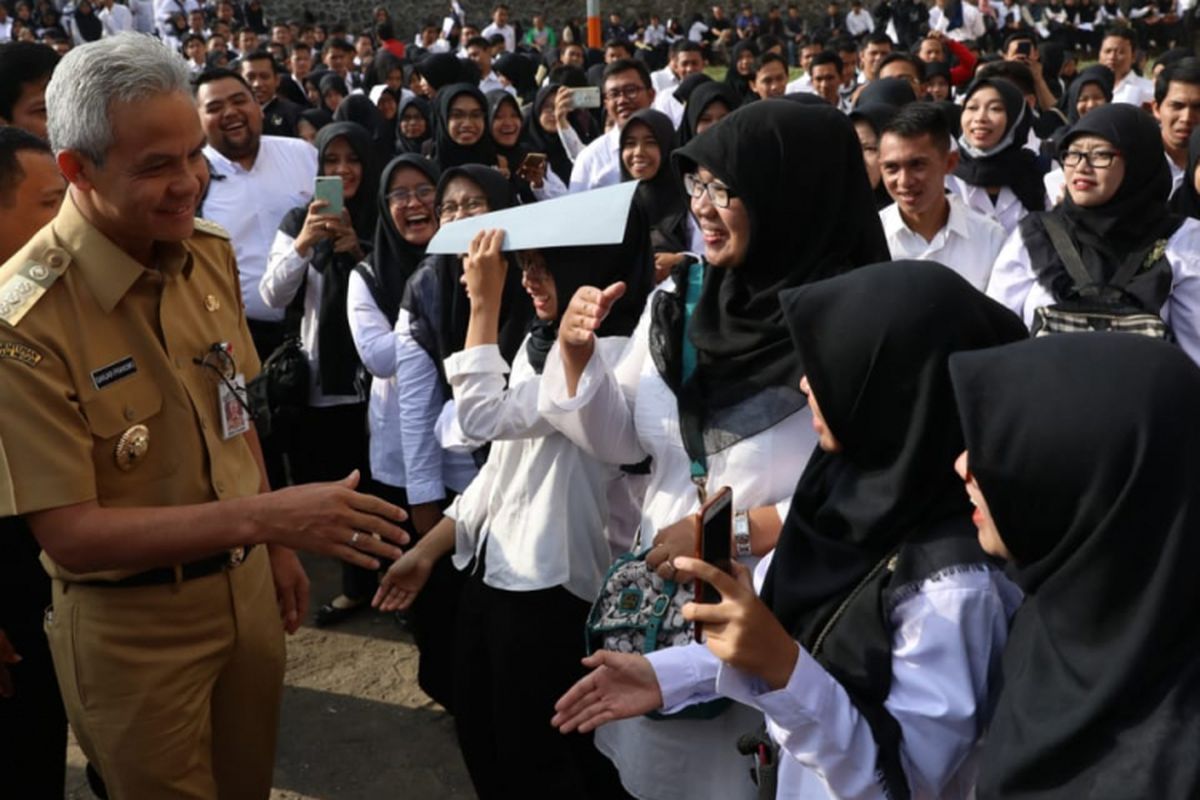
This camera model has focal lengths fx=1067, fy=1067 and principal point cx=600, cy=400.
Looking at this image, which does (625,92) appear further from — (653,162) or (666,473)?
(666,473)

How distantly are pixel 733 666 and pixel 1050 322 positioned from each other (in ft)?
7.80

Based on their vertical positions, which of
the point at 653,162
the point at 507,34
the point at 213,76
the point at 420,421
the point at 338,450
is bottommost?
the point at 338,450

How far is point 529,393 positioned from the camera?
2.48 meters

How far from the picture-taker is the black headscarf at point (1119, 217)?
3619 mm

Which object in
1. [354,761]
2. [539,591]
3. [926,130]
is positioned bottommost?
[354,761]

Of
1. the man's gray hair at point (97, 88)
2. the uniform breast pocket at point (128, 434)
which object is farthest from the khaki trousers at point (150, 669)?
the man's gray hair at point (97, 88)

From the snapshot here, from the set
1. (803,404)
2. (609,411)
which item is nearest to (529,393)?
(609,411)

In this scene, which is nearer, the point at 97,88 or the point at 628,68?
the point at 97,88

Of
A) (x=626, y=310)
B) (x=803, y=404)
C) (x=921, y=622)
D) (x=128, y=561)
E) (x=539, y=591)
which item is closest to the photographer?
(x=921, y=622)

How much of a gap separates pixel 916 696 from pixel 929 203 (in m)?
2.75

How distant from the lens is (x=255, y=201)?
4930 mm

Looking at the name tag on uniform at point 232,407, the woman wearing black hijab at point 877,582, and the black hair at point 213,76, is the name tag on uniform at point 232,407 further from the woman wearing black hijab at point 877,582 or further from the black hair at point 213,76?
the black hair at point 213,76

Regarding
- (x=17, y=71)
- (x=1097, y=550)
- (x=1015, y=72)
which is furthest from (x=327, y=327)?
(x=1015, y=72)

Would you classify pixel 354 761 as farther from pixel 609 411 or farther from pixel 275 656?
pixel 609 411
